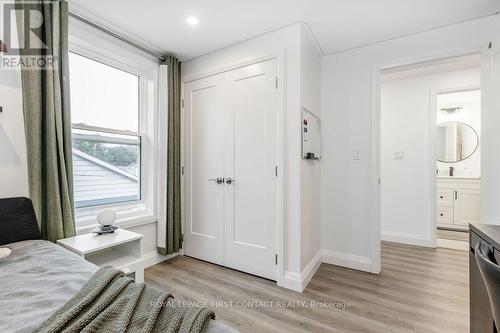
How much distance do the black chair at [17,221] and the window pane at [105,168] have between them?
0.65 meters

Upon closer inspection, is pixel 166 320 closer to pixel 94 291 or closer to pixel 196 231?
pixel 94 291

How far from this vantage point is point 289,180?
2.24m

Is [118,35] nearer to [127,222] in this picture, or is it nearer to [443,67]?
[127,222]

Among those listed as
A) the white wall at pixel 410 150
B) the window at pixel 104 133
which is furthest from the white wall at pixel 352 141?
the window at pixel 104 133

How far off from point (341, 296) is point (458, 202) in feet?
11.4

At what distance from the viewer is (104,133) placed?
240 cm

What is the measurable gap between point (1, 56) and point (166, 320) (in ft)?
7.03

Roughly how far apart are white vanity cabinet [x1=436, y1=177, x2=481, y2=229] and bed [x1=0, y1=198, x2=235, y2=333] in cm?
489

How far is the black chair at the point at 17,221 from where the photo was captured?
1.44m

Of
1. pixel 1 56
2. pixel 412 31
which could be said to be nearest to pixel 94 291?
pixel 1 56

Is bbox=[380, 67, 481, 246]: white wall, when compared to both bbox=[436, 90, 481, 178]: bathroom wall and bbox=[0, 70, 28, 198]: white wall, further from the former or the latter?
bbox=[0, 70, 28, 198]: white wall

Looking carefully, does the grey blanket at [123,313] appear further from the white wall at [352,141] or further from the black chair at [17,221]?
the white wall at [352,141]

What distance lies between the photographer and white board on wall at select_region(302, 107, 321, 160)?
7.45 feet
